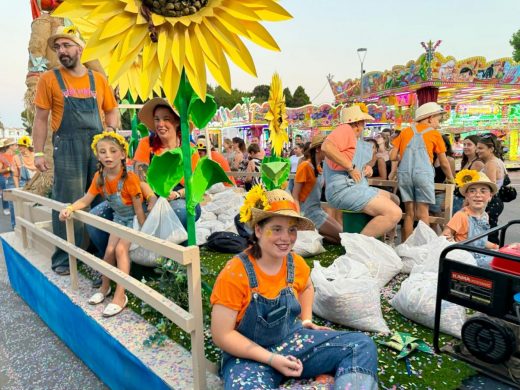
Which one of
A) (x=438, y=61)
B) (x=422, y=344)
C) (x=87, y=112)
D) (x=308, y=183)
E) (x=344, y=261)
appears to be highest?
(x=438, y=61)

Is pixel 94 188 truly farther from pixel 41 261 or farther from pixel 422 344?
pixel 422 344

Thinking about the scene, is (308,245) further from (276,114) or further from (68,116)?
(68,116)

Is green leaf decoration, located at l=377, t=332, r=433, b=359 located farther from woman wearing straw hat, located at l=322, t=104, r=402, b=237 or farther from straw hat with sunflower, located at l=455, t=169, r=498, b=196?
straw hat with sunflower, located at l=455, t=169, r=498, b=196

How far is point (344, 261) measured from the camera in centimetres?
275

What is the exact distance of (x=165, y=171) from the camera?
235cm

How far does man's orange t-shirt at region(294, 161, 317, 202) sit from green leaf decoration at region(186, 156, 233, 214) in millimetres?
1862

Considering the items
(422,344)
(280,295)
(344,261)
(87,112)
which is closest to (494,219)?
(344,261)

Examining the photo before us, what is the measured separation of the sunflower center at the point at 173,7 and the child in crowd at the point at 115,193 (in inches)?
49.9

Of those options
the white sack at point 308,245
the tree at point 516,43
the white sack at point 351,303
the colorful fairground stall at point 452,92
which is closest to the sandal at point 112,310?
the white sack at point 351,303

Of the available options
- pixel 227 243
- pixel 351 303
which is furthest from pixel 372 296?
pixel 227 243

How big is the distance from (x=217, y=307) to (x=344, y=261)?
1.31m

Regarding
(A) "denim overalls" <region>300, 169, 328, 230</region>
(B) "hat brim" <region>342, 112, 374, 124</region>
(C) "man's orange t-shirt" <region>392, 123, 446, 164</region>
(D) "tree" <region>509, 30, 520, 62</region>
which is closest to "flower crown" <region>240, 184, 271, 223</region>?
(B) "hat brim" <region>342, 112, 374, 124</region>

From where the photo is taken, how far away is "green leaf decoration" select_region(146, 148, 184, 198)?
2.31 m

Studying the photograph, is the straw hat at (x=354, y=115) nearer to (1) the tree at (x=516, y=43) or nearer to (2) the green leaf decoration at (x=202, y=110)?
(2) the green leaf decoration at (x=202, y=110)
